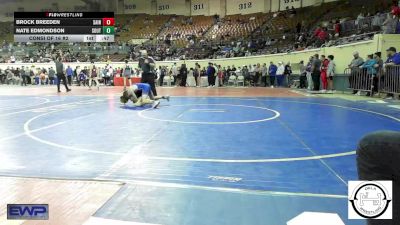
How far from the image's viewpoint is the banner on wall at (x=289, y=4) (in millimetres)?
38906

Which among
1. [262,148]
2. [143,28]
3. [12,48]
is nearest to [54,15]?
[262,148]

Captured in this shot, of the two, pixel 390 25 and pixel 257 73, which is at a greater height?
pixel 390 25

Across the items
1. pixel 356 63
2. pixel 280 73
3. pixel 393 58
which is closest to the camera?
pixel 393 58

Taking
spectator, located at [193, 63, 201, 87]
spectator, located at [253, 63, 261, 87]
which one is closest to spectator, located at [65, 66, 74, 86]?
spectator, located at [193, 63, 201, 87]

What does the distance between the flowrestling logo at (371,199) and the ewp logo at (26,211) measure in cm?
213

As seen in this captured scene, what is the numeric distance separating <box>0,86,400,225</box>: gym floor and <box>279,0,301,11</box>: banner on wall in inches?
1247

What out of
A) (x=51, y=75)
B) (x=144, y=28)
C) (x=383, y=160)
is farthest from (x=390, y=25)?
(x=144, y=28)

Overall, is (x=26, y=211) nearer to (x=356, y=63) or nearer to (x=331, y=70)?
(x=356, y=63)

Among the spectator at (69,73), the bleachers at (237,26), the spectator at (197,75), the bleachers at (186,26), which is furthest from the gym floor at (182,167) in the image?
the bleachers at (186,26)

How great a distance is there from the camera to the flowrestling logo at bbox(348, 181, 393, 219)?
1.60m

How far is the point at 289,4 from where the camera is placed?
39.9 m

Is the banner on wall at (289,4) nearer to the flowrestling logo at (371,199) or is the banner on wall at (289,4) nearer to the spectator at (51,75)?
the spectator at (51,75)

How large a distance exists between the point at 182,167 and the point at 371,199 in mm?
3441

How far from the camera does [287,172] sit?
185 inches
